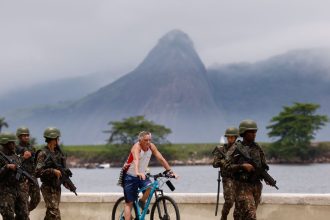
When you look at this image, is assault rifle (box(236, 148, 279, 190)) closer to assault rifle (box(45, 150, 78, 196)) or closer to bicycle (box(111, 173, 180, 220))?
bicycle (box(111, 173, 180, 220))

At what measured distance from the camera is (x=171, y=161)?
559ft

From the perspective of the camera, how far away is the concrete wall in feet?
39.6

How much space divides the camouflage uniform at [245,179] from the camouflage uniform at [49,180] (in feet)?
9.64

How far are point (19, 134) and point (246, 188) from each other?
4.64 metres

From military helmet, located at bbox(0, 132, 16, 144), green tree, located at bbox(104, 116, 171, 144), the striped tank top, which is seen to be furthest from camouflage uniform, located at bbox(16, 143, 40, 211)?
green tree, located at bbox(104, 116, 171, 144)

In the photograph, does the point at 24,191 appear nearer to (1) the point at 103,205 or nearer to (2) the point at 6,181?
(2) the point at 6,181

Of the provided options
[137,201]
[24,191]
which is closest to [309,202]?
[137,201]

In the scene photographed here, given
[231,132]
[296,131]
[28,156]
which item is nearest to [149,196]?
[231,132]

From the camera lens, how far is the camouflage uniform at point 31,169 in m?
12.5

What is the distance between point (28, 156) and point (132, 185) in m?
2.31

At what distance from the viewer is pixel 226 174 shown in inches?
475

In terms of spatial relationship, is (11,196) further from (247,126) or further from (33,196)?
(247,126)

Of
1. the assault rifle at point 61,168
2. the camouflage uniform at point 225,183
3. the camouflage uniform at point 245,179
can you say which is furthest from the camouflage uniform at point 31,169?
the camouflage uniform at point 245,179

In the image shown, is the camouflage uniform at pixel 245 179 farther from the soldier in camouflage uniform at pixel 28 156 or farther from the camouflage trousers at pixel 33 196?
the camouflage trousers at pixel 33 196
